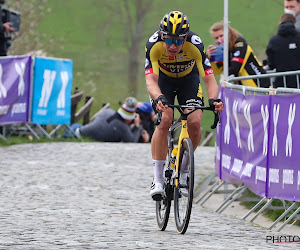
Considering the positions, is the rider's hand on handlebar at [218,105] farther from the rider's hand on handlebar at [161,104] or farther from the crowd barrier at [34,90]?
the crowd barrier at [34,90]

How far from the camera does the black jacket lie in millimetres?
12805

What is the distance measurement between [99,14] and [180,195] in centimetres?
5311

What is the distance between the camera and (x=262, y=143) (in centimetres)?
1014

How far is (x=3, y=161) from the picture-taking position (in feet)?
50.3

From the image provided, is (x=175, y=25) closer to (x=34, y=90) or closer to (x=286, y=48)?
(x=286, y=48)

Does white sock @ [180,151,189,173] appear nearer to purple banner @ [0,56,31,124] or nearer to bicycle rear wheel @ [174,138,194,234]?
bicycle rear wheel @ [174,138,194,234]

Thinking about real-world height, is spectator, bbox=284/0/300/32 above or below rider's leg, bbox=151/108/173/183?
above

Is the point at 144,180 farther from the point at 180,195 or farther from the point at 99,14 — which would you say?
the point at 99,14

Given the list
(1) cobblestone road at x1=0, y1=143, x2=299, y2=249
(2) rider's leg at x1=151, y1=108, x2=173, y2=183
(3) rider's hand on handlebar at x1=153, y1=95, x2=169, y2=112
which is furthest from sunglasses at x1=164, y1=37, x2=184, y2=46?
(1) cobblestone road at x1=0, y1=143, x2=299, y2=249

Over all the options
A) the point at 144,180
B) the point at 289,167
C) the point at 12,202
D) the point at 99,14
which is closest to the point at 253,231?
the point at 289,167

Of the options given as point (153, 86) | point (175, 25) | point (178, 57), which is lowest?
point (153, 86)

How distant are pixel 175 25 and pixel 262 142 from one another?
6.40 ft

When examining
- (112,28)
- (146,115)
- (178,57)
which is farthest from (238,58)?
(112,28)

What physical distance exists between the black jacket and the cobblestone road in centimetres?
248
